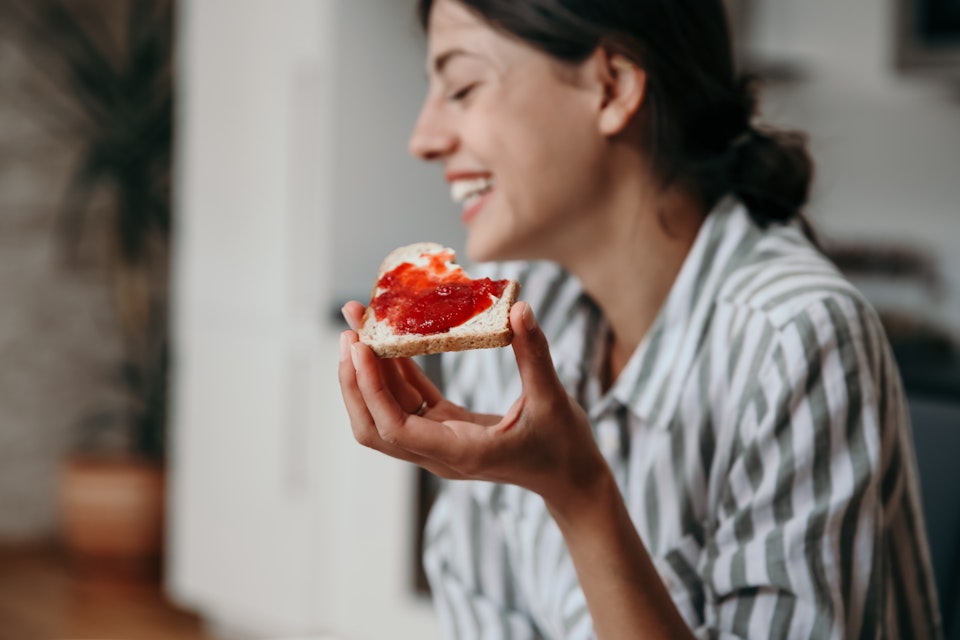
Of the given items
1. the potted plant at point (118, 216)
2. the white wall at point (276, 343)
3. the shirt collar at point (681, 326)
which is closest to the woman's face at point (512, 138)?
the shirt collar at point (681, 326)

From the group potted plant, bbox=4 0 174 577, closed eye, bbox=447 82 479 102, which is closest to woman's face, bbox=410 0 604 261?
closed eye, bbox=447 82 479 102

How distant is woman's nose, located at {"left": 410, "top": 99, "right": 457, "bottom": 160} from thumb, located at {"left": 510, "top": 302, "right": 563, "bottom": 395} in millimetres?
430

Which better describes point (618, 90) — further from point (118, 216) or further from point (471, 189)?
point (118, 216)

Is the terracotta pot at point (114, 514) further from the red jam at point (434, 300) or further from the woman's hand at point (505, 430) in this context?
the woman's hand at point (505, 430)

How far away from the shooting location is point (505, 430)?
870 mm

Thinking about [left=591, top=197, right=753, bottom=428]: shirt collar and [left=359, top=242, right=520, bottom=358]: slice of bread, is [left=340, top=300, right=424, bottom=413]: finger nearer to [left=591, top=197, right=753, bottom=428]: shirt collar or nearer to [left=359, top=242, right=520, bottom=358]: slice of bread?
[left=359, top=242, right=520, bottom=358]: slice of bread

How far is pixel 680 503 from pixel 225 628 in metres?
2.34

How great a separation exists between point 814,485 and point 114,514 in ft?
9.58

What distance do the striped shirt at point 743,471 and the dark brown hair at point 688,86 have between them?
0.05 m

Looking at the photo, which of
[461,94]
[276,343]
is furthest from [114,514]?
[461,94]

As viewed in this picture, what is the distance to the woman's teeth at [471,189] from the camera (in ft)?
4.01

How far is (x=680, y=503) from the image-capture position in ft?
3.83

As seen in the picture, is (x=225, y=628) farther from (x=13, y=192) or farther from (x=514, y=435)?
(x=514, y=435)

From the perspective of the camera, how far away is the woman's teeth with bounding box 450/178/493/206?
1.22 m
